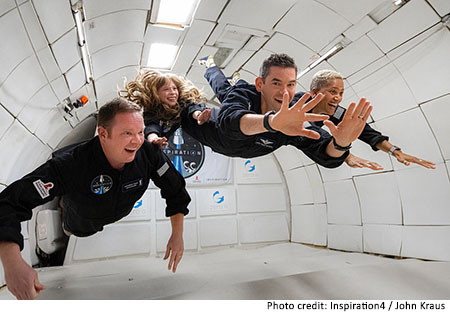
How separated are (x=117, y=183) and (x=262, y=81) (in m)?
1.19

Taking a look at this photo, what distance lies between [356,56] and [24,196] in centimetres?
272

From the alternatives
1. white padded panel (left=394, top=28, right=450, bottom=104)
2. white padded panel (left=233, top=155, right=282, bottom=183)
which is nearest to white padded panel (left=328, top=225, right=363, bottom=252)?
white padded panel (left=233, top=155, right=282, bottom=183)

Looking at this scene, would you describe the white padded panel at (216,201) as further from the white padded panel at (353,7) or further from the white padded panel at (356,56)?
the white padded panel at (353,7)

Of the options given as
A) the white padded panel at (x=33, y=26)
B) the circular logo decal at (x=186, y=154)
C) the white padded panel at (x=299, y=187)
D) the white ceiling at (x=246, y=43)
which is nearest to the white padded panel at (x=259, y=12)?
the white ceiling at (x=246, y=43)

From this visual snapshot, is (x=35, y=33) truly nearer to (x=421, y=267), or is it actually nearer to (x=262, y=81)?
(x=262, y=81)

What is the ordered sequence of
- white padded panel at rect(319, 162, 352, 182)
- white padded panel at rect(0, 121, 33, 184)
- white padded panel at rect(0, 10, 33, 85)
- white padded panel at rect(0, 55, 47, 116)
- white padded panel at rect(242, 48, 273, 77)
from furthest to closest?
white padded panel at rect(319, 162, 352, 182) < white padded panel at rect(242, 48, 273, 77) < white padded panel at rect(0, 121, 33, 184) < white padded panel at rect(0, 55, 47, 116) < white padded panel at rect(0, 10, 33, 85)

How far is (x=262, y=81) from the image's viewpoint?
5.82 ft

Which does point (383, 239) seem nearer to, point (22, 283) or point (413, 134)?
point (413, 134)

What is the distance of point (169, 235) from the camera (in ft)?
15.7

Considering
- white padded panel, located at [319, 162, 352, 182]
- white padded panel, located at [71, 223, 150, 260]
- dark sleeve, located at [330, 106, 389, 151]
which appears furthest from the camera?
white padded panel, located at [71, 223, 150, 260]

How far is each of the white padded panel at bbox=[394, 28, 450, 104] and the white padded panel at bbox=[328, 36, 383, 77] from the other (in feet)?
0.74

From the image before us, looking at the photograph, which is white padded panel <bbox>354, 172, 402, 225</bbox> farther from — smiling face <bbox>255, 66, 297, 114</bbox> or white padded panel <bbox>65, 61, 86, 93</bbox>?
white padded panel <bbox>65, 61, 86, 93</bbox>

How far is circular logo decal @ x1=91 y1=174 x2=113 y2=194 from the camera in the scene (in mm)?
1742

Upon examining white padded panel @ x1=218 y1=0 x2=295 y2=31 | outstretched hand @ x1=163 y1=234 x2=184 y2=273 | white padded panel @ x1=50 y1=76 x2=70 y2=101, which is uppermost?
white padded panel @ x1=218 y1=0 x2=295 y2=31
